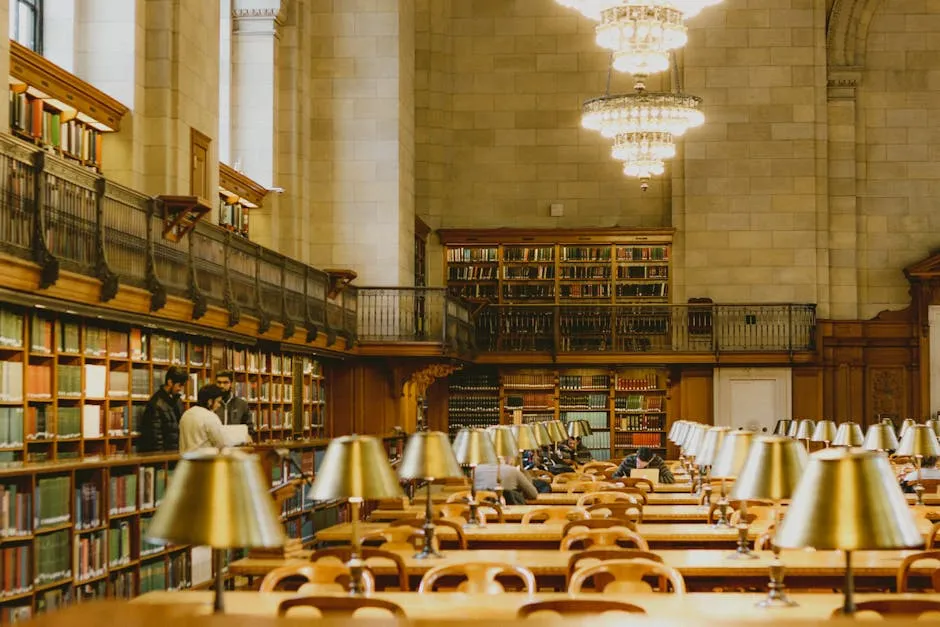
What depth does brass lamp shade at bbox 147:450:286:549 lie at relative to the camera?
11.3 ft

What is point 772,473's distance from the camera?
491cm

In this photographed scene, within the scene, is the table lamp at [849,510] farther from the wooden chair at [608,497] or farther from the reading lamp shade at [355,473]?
the wooden chair at [608,497]

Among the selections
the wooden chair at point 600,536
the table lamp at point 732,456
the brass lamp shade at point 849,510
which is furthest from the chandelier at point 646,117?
the brass lamp shade at point 849,510

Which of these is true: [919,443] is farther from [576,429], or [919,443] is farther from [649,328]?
[649,328]

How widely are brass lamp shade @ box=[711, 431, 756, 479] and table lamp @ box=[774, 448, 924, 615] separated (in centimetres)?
250

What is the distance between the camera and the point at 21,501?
6.62m

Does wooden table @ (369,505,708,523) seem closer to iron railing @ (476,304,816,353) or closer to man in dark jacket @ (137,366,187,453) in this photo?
man in dark jacket @ (137,366,187,453)

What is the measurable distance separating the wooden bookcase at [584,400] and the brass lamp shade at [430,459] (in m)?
17.0

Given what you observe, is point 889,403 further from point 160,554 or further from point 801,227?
point 160,554

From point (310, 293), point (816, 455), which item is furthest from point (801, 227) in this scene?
point (816, 455)

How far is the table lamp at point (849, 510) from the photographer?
341cm

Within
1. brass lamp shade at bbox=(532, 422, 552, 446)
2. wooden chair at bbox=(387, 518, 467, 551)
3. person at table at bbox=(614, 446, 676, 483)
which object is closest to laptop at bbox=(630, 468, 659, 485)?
person at table at bbox=(614, 446, 676, 483)

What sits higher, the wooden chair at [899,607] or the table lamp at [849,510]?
the table lamp at [849,510]

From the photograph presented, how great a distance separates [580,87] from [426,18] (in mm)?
3019
